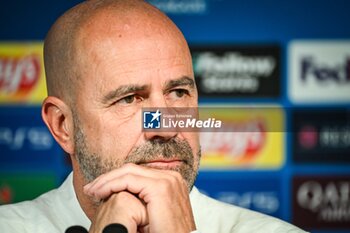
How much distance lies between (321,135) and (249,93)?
0.32m

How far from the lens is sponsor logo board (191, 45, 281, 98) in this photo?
3.12 meters

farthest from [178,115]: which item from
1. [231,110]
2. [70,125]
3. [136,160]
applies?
[231,110]

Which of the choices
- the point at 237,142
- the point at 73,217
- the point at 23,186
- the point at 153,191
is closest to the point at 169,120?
the point at 153,191

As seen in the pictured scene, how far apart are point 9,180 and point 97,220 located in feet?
4.85

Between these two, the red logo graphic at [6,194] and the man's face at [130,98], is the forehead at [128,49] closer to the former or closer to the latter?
the man's face at [130,98]

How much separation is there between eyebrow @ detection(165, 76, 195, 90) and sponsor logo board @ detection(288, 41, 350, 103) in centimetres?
132

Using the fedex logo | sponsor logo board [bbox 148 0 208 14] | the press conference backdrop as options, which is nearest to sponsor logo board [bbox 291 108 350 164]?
the press conference backdrop

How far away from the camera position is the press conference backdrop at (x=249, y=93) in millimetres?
3117

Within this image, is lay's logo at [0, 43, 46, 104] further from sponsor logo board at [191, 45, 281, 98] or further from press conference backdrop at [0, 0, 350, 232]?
sponsor logo board at [191, 45, 281, 98]

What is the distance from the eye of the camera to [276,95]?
315 cm

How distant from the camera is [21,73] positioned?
123 inches

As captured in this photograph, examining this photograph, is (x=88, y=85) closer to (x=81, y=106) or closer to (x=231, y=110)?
(x=81, y=106)

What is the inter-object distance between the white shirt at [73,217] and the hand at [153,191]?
0.98ft

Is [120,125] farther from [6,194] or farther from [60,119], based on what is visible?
[6,194]
